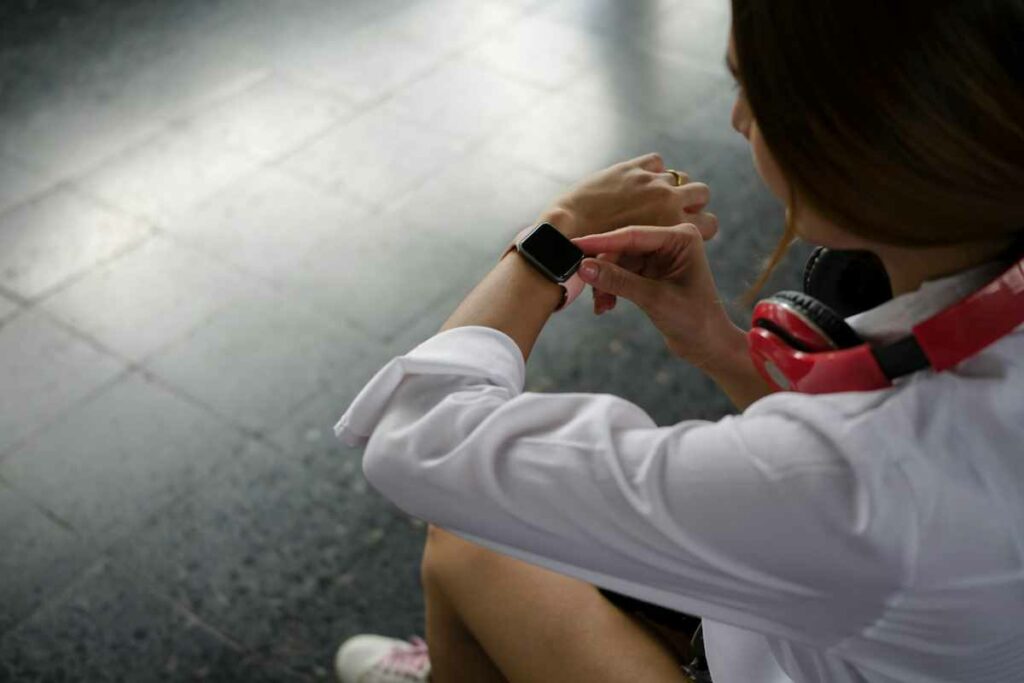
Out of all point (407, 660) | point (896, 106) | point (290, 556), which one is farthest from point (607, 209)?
point (290, 556)

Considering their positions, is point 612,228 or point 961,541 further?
point 612,228

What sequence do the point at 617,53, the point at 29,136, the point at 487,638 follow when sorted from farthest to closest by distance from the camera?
the point at 617,53, the point at 29,136, the point at 487,638

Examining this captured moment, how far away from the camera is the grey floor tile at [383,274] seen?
2.40 meters

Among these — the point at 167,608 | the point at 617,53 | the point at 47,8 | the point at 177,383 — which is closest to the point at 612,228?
the point at 167,608

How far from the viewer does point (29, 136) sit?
299cm

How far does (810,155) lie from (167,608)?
4.70 ft

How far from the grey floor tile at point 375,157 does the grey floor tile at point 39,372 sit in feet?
2.44

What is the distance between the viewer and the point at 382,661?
1642mm

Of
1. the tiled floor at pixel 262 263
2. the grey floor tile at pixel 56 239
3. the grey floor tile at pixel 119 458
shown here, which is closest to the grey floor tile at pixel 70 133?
the tiled floor at pixel 262 263

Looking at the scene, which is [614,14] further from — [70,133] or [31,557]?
[31,557]

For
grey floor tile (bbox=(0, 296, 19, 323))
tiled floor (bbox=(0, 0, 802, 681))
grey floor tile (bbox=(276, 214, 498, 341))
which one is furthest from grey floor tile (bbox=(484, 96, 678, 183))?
grey floor tile (bbox=(0, 296, 19, 323))

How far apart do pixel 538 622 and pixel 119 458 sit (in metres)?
1.23

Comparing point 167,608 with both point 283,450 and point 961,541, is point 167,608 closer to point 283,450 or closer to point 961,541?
point 283,450

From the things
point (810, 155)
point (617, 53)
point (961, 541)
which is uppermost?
point (810, 155)
